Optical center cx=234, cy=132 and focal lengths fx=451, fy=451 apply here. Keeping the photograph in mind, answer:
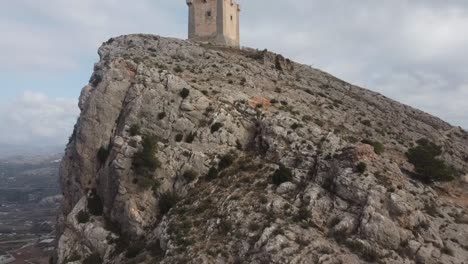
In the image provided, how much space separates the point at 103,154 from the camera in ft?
172

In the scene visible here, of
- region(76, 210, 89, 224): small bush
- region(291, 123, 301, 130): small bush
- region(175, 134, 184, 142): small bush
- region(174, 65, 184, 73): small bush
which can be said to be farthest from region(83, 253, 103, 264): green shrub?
region(174, 65, 184, 73): small bush

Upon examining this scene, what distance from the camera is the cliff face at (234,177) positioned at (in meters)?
37.6

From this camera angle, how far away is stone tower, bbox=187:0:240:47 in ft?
266

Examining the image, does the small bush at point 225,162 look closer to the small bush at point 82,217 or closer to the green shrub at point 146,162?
the green shrub at point 146,162

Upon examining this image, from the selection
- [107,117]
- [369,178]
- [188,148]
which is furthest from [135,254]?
[369,178]

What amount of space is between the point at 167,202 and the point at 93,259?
904 centimetres

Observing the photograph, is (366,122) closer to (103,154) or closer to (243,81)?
(243,81)

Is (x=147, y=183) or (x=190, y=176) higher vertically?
(x=190, y=176)

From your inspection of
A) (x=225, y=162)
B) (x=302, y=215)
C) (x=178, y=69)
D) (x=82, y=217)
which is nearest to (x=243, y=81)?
(x=178, y=69)

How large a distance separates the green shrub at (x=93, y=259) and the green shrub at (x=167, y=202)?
740 cm

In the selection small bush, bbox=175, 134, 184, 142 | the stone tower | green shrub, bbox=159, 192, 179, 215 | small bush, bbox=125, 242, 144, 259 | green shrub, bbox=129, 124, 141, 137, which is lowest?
small bush, bbox=125, 242, 144, 259

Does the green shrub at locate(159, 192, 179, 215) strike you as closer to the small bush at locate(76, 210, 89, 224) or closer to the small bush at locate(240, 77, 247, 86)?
the small bush at locate(76, 210, 89, 224)

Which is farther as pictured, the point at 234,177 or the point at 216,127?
the point at 216,127

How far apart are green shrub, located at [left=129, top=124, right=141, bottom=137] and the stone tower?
35111 mm
